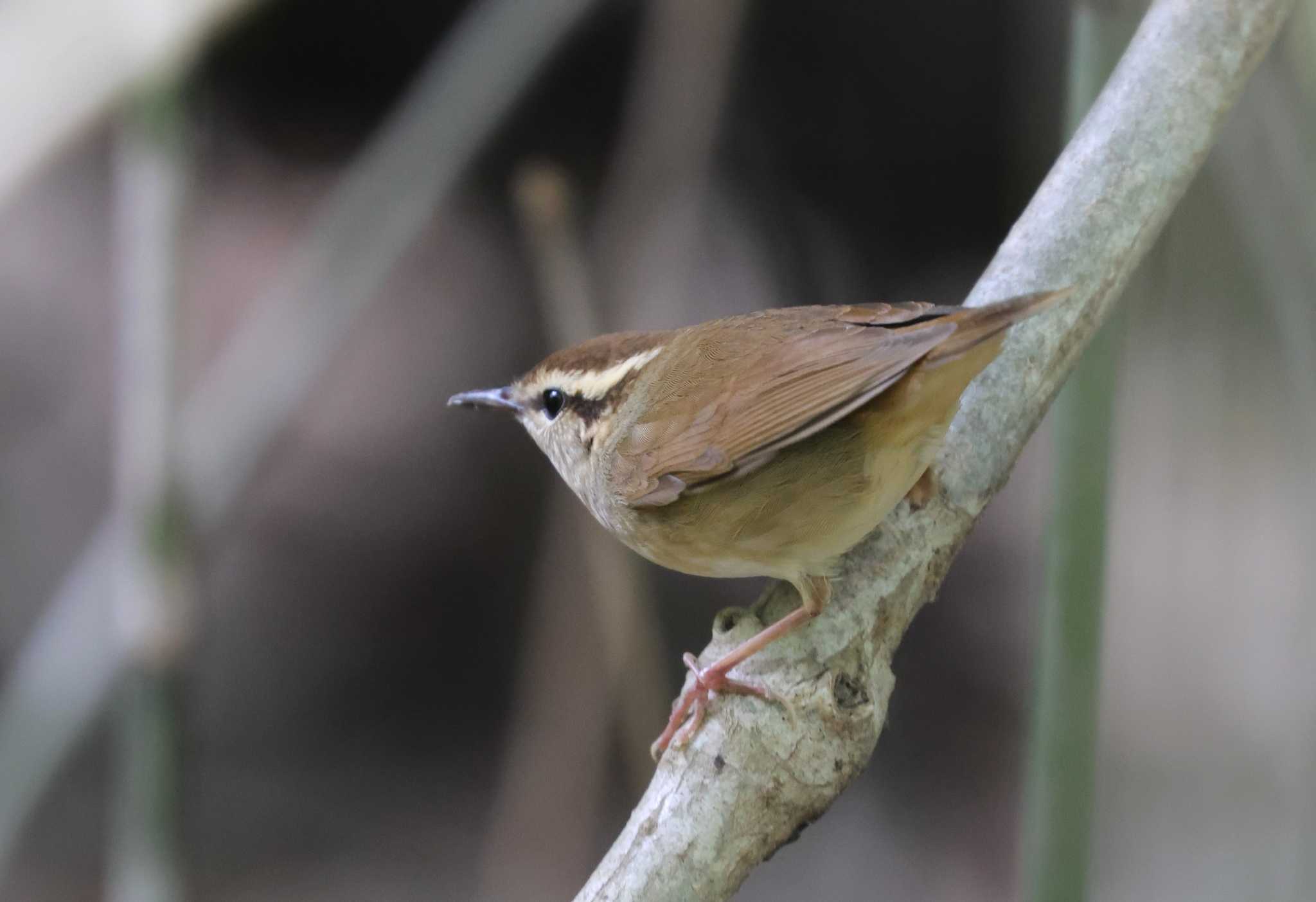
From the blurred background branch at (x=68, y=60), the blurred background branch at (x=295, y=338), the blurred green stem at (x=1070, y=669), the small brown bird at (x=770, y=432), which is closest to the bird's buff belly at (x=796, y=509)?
the small brown bird at (x=770, y=432)

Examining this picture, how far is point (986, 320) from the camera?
180 centimetres

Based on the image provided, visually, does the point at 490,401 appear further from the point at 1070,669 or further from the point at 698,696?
the point at 1070,669

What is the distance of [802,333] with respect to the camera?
225 centimetres

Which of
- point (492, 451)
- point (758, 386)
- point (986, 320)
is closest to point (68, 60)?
point (758, 386)

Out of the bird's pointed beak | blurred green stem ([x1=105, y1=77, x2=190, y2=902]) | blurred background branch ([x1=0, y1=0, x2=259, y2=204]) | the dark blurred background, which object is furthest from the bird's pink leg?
the dark blurred background

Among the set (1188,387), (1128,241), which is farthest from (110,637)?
(1188,387)

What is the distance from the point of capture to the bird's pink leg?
1.87 metres

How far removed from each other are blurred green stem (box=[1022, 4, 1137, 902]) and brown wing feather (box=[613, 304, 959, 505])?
0.95ft

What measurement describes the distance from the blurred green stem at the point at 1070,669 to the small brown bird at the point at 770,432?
0.23 m

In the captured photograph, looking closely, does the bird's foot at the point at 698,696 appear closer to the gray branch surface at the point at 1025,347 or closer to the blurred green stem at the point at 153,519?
the gray branch surface at the point at 1025,347

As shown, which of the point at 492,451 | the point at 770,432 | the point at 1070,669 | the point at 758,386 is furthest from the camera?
the point at 492,451

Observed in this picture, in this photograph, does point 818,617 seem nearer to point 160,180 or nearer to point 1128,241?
point 1128,241

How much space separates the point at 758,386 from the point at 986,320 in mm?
532

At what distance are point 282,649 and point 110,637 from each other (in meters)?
2.52
